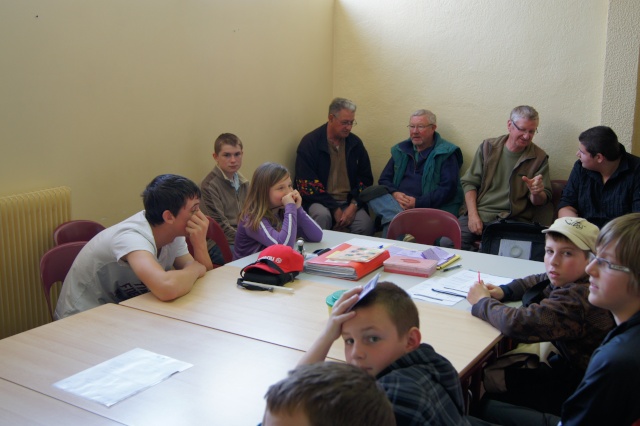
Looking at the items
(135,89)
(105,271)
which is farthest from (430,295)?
(135,89)

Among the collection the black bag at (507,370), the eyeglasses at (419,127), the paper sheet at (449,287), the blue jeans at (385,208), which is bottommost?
the black bag at (507,370)

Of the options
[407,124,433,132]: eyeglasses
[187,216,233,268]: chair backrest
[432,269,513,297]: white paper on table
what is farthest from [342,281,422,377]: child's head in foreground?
[407,124,433,132]: eyeglasses

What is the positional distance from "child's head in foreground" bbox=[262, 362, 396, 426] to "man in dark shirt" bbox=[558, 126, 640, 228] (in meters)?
3.69

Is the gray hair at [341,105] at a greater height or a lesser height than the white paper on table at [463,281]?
greater

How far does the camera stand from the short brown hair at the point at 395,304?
1606 mm

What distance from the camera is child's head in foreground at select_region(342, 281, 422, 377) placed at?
1.59 metres

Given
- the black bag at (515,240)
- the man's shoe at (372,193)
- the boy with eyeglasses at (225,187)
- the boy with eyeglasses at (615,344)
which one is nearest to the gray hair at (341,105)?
the man's shoe at (372,193)

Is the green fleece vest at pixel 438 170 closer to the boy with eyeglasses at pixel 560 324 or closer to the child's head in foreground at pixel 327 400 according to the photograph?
the boy with eyeglasses at pixel 560 324

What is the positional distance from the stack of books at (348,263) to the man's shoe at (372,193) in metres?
2.13

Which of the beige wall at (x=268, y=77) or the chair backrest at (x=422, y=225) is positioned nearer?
the beige wall at (x=268, y=77)

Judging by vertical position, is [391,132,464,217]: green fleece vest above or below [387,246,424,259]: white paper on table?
above

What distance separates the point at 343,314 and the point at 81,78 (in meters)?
2.77

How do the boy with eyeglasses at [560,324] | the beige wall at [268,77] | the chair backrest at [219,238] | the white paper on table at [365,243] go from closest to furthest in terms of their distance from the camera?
1. the boy with eyeglasses at [560,324]
2. the white paper on table at [365,243]
3. the beige wall at [268,77]
4. the chair backrest at [219,238]

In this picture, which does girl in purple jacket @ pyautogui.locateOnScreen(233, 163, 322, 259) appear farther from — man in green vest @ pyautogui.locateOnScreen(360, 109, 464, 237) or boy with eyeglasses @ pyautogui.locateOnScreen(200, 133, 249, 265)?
man in green vest @ pyautogui.locateOnScreen(360, 109, 464, 237)
